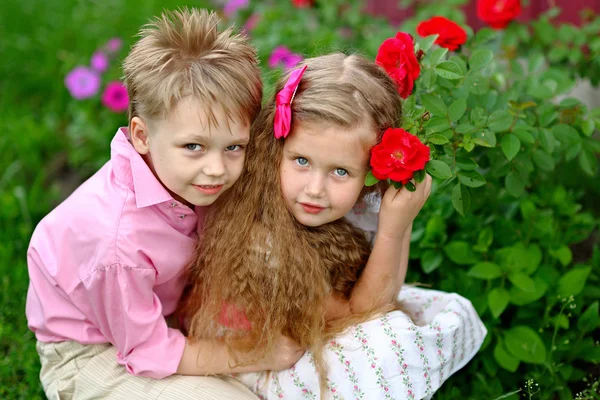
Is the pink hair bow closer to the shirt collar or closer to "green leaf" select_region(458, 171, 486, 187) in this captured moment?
the shirt collar

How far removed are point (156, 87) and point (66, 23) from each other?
3.15m

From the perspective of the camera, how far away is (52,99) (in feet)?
14.3

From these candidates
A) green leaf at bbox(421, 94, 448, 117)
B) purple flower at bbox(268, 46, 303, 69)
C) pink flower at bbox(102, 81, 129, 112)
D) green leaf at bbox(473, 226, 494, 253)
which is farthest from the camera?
pink flower at bbox(102, 81, 129, 112)

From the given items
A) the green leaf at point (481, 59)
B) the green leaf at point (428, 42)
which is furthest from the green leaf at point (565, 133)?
the green leaf at point (428, 42)

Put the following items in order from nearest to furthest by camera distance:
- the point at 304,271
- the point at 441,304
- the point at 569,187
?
the point at 304,271 < the point at 441,304 < the point at 569,187

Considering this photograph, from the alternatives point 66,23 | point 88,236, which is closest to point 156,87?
point 88,236

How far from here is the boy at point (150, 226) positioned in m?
1.89

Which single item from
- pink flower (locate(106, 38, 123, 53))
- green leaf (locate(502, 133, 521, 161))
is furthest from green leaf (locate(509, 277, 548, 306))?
pink flower (locate(106, 38, 123, 53))

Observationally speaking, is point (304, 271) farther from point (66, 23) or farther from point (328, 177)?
point (66, 23)

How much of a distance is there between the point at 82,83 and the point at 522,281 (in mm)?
2603

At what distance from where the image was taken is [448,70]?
2176mm

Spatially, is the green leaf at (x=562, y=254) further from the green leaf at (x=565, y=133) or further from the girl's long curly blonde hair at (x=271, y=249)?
the girl's long curly blonde hair at (x=271, y=249)

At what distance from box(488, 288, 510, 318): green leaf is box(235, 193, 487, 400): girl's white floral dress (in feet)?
0.67

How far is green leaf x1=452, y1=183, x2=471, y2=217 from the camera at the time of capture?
2189mm
